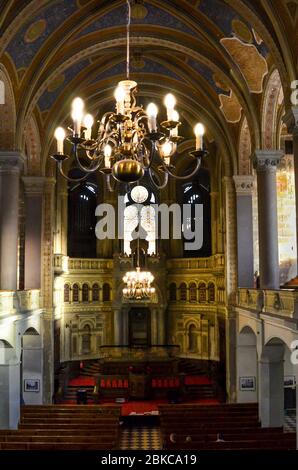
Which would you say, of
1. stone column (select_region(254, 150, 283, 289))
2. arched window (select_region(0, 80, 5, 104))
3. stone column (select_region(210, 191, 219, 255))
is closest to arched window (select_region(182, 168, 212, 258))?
stone column (select_region(210, 191, 219, 255))

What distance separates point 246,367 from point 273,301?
6.75 metres

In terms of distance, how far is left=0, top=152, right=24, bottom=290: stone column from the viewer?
17.5 meters

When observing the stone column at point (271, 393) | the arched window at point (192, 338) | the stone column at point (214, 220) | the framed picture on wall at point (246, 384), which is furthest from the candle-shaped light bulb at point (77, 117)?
the arched window at point (192, 338)

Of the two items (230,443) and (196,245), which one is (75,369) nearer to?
(196,245)

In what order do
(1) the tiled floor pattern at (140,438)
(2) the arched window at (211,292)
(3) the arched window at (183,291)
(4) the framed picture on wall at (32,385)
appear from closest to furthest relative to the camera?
(1) the tiled floor pattern at (140,438)
(4) the framed picture on wall at (32,385)
(2) the arched window at (211,292)
(3) the arched window at (183,291)

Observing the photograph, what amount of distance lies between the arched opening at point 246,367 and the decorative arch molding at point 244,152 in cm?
656

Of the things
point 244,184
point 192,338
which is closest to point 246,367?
point 244,184

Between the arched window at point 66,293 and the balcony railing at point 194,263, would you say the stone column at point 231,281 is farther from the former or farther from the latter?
the arched window at point 66,293

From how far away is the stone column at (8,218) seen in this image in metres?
17.5

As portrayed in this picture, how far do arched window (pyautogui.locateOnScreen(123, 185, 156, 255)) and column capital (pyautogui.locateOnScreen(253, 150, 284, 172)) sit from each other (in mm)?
12354

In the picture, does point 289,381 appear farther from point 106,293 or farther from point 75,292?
point 75,292

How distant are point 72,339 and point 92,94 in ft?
41.2

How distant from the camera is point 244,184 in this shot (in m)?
22.2
